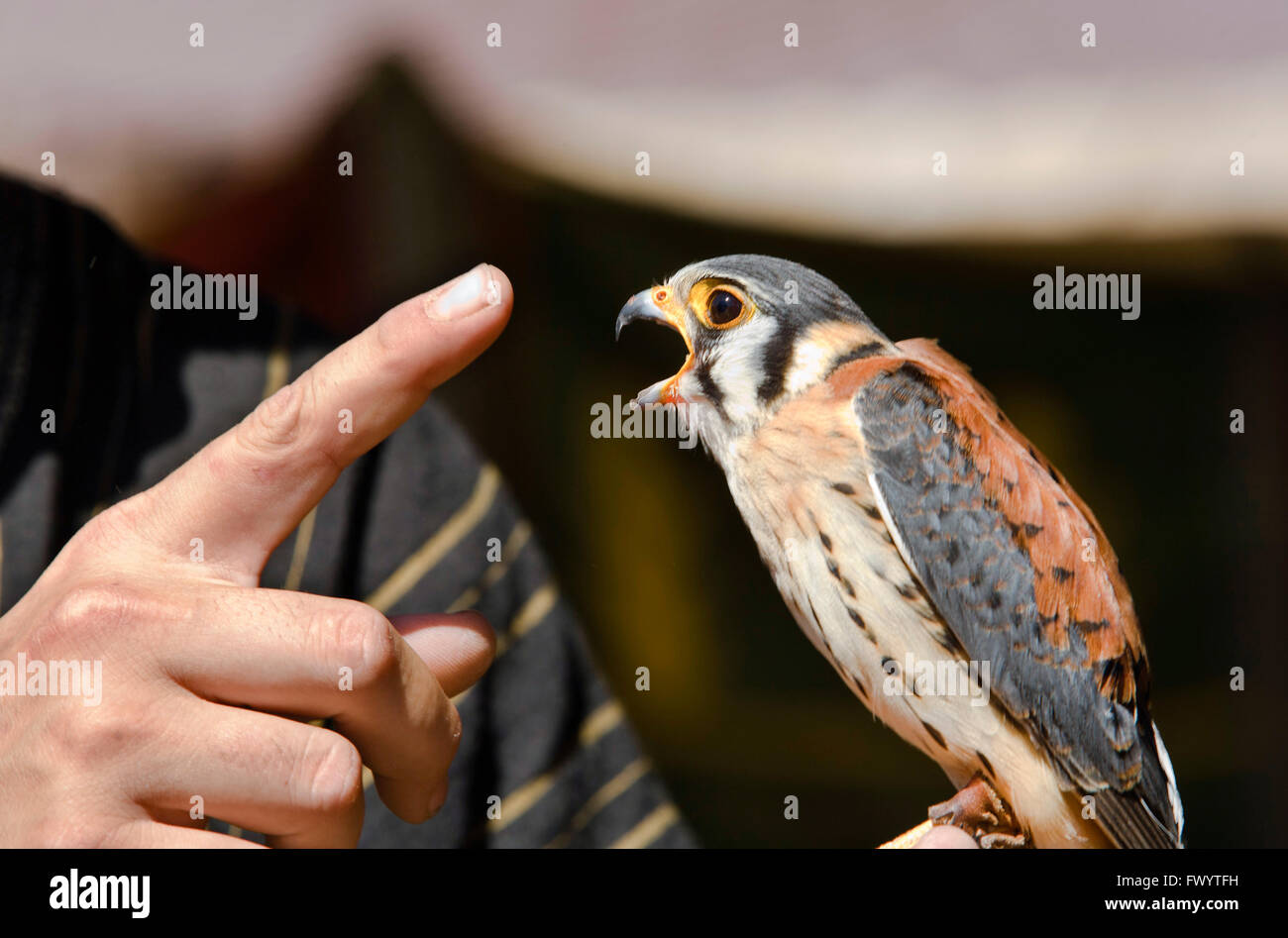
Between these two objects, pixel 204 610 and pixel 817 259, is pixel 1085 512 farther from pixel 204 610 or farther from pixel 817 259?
pixel 817 259

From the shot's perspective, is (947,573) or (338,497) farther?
(338,497)

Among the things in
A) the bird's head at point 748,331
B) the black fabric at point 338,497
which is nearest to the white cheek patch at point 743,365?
the bird's head at point 748,331

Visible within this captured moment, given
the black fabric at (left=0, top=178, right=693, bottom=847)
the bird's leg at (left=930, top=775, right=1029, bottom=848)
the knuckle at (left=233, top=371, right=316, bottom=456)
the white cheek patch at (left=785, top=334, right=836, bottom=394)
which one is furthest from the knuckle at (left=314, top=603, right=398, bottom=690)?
the black fabric at (left=0, top=178, right=693, bottom=847)

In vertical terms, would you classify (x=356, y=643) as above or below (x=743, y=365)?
below

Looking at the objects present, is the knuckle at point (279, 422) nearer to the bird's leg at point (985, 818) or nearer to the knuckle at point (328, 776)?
the knuckle at point (328, 776)

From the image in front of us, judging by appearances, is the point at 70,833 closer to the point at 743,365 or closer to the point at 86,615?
the point at 86,615

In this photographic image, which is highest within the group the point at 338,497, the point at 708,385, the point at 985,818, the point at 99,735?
the point at 708,385

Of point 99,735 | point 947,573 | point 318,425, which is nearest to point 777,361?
point 947,573
